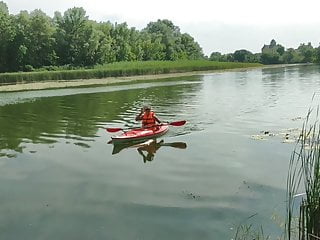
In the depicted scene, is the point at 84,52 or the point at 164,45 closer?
the point at 84,52

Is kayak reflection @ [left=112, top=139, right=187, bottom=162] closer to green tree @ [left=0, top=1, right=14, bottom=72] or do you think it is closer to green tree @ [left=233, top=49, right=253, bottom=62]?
green tree @ [left=0, top=1, right=14, bottom=72]

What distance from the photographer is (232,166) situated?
38.1 feet

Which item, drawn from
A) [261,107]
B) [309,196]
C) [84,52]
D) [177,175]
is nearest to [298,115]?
[261,107]

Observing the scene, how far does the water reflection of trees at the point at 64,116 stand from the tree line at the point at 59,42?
32.1 metres

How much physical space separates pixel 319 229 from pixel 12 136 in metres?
14.0

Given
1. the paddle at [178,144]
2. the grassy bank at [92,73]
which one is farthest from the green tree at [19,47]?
the paddle at [178,144]

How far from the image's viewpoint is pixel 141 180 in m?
10.6

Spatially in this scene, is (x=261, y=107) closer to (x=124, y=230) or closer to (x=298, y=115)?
(x=298, y=115)

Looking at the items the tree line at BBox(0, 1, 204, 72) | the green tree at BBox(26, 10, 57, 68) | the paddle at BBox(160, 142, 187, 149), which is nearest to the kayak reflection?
the paddle at BBox(160, 142, 187, 149)

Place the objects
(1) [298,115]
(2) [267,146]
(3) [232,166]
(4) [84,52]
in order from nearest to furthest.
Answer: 1. (3) [232,166]
2. (2) [267,146]
3. (1) [298,115]
4. (4) [84,52]

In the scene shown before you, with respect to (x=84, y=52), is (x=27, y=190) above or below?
below

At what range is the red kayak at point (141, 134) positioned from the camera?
1455 centimetres

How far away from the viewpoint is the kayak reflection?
538 inches

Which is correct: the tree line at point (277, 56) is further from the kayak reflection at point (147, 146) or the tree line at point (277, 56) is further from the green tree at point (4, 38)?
the kayak reflection at point (147, 146)
